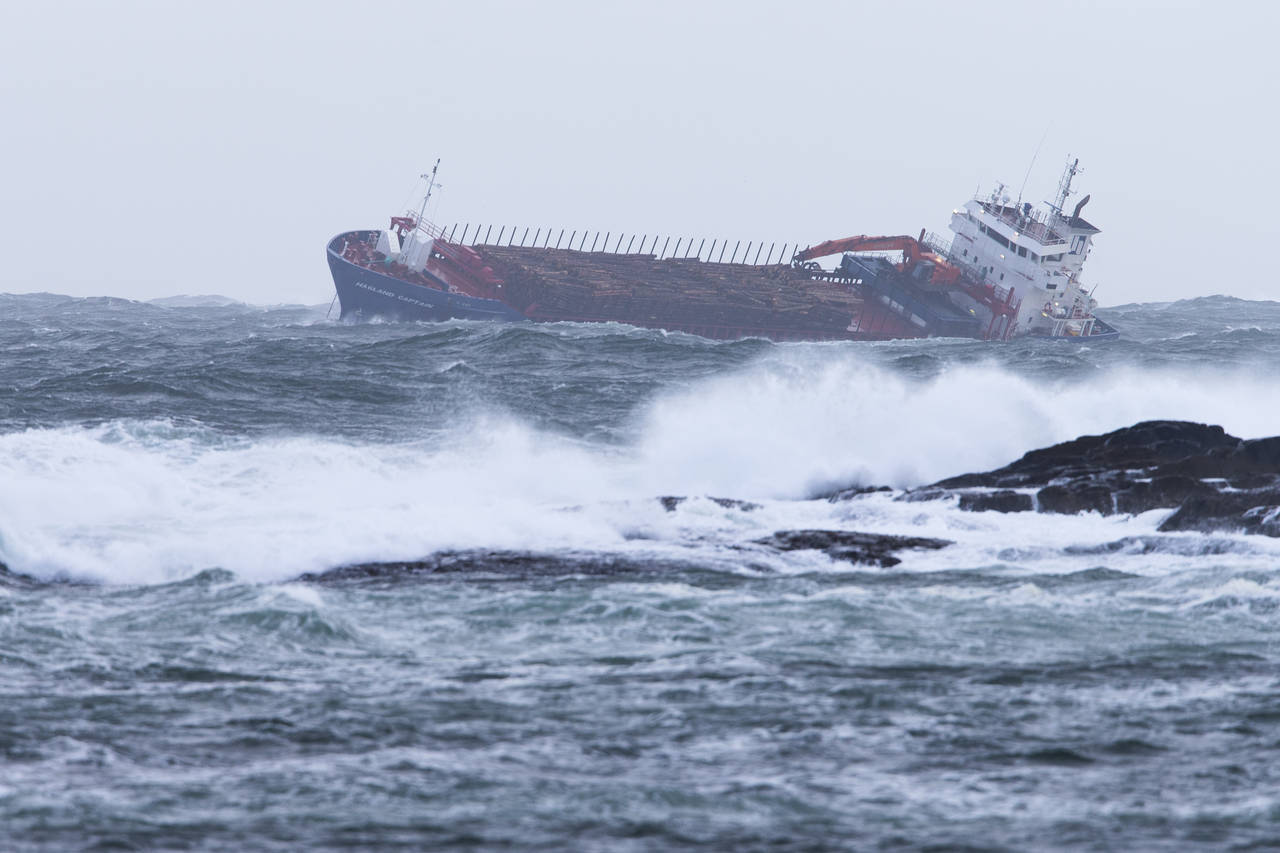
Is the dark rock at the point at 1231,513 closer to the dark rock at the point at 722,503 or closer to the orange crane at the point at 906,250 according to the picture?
the dark rock at the point at 722,503

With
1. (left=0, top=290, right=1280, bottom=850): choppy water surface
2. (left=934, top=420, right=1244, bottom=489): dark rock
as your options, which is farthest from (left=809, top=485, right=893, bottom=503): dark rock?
(left=934, top=420, right=1244, bottom=489): dark rock

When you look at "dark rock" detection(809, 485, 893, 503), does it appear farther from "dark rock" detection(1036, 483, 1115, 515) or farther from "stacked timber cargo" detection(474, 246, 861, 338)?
"stacked timber cargo" detection(474, 246, 861, 338)

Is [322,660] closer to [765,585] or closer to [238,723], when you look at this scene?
[238,723]

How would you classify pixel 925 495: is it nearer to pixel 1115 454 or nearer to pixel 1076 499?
pixel 1076 499

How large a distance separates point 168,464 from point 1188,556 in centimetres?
1910

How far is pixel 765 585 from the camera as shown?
1950 centimetres

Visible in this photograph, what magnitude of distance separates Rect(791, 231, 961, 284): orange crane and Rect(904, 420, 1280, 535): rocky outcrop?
Result: 1769 inches

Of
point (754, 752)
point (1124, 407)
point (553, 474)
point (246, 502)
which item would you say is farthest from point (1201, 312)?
point (754, 752)

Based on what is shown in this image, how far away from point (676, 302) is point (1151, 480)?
45.0 meters

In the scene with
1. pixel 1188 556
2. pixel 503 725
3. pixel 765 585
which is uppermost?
pixel 1188 556

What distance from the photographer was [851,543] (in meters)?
22.1

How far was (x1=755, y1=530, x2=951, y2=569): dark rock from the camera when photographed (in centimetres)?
2131

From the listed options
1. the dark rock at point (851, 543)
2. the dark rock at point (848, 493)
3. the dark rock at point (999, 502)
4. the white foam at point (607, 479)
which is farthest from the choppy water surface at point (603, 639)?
the dark rock at point (848, 493)

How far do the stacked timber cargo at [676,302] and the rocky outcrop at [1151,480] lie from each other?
41.1 metres
